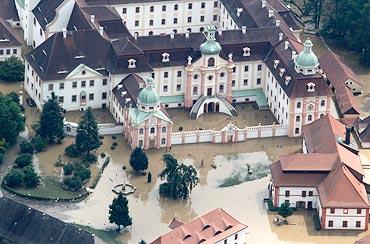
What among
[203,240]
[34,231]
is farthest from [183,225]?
[34,231]

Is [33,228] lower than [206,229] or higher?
lower

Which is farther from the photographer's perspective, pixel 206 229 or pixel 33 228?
pixel 33 228

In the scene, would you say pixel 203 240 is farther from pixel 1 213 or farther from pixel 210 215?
pixel 1 213

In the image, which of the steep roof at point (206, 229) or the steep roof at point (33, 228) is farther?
the steep roof at point (33, 228)
